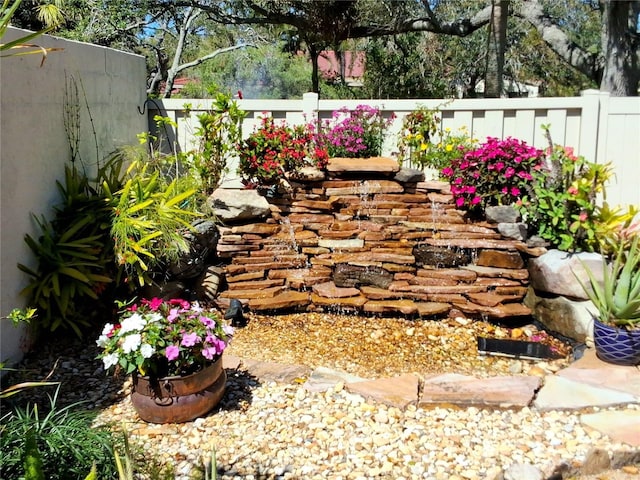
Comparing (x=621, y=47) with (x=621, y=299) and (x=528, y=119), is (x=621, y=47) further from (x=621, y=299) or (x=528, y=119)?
(x=621, y=299)

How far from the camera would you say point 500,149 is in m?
5.58

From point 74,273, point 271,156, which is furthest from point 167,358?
point 271,156

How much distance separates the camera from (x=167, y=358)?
3.05 m

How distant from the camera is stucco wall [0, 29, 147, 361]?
3.82 m

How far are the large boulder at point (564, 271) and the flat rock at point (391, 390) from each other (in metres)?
1.89

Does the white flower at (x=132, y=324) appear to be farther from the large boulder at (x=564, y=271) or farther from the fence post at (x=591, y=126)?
the fence post at (x=591, y=126)

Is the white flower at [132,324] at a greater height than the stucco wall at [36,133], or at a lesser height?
lesser

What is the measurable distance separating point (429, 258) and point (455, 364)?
1.44 m

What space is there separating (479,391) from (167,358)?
1800 millimetres

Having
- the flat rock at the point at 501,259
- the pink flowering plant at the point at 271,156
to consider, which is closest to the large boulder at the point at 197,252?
the pink flowering plant at the point at 271,156

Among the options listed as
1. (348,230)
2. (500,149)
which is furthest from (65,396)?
(500,149)

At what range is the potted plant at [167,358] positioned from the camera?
299 cm

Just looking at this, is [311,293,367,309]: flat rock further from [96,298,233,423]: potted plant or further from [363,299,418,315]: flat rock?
[96,298,233,423]: potted plant

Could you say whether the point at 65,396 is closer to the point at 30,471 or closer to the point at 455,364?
the point at 30,471
